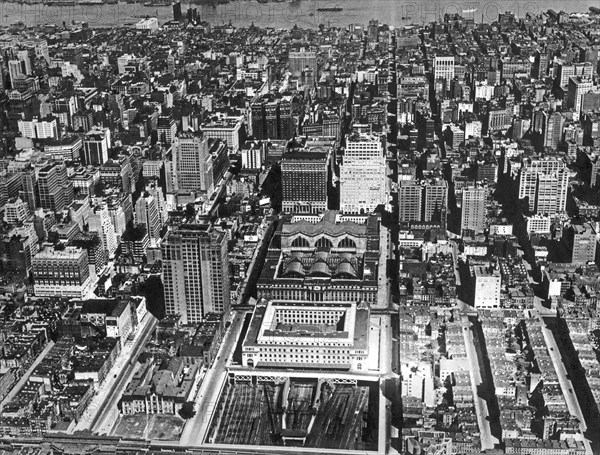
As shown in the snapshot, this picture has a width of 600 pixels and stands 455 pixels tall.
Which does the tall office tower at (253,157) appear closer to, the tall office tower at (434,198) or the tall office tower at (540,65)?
the tall office tower at (434,198)

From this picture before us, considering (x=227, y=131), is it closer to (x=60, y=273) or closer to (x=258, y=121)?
(x=258, y=121)

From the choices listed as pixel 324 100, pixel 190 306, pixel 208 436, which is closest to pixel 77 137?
pixel 324 100

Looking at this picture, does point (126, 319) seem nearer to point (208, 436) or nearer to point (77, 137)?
point (208, 436)

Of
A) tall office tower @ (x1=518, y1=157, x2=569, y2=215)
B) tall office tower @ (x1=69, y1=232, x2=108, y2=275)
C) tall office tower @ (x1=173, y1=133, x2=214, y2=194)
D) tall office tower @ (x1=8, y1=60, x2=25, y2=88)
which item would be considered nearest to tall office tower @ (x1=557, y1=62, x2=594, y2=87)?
tall office tower @ (x1=518, y1=157, x2=569, y2=215)

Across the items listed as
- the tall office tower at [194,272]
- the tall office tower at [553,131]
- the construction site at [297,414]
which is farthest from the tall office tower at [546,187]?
the construction site at [297,414]

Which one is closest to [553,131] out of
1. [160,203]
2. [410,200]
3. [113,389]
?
[410,200]

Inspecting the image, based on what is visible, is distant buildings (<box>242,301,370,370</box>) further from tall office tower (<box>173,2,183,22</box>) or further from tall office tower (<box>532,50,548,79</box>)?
tall office tower (<box>532,50,548,79</box>)
